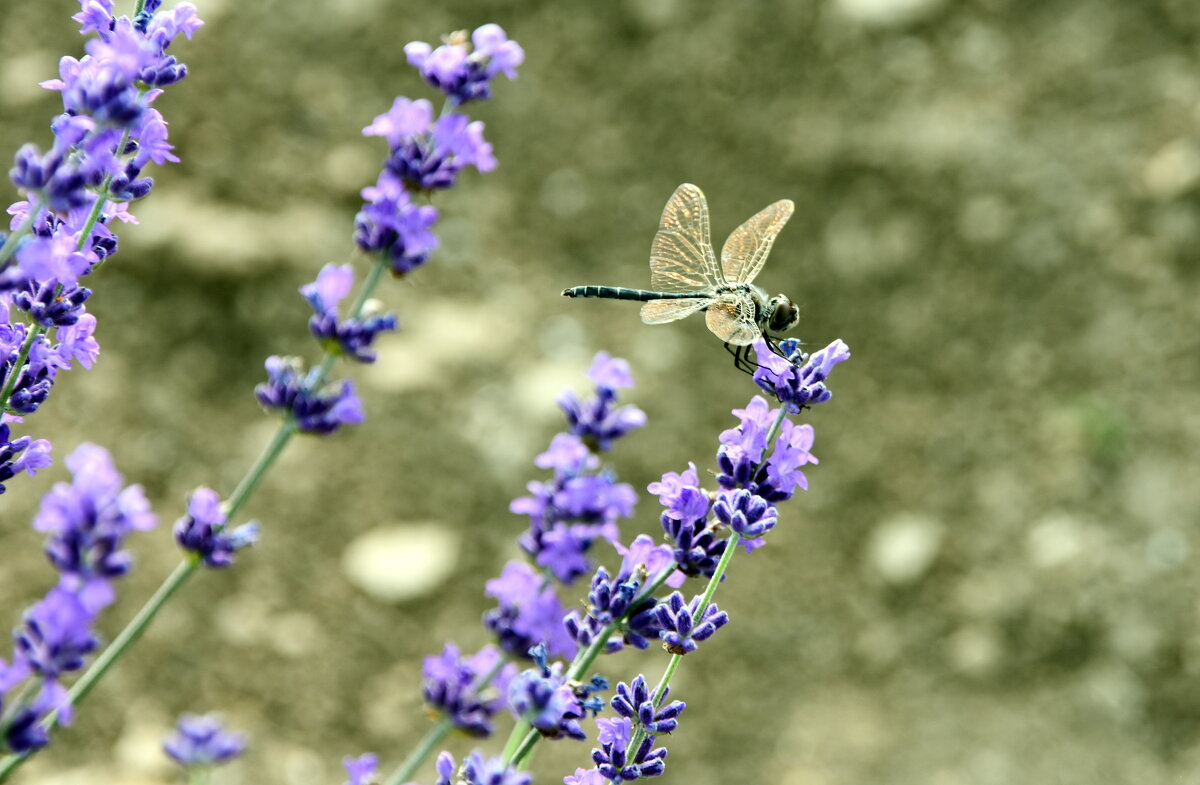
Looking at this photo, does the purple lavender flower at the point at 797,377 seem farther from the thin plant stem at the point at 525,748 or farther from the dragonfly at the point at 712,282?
the thin plant stem at the point at 525,748

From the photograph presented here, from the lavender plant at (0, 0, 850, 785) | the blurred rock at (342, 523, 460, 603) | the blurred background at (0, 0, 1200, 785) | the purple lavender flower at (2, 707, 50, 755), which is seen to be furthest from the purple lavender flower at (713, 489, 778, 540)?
the blurred rock at (342, 523, 460, 603)

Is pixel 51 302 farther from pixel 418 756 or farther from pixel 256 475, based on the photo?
pixel 418 756

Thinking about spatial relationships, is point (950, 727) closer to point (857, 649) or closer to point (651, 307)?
point (857, 649)

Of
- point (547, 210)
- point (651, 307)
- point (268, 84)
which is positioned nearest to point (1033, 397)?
point (547, 210)

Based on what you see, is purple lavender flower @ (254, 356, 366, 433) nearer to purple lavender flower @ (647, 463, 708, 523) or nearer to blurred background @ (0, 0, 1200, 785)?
purple lavender flower @ (647, 463, 708, 523)

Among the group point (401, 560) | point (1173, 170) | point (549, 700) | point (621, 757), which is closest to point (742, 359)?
point (621, 757)

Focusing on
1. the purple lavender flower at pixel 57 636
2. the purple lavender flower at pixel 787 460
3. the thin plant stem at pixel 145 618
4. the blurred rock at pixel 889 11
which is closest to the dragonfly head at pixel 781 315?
the purple lavender flower at pixel 787 460
